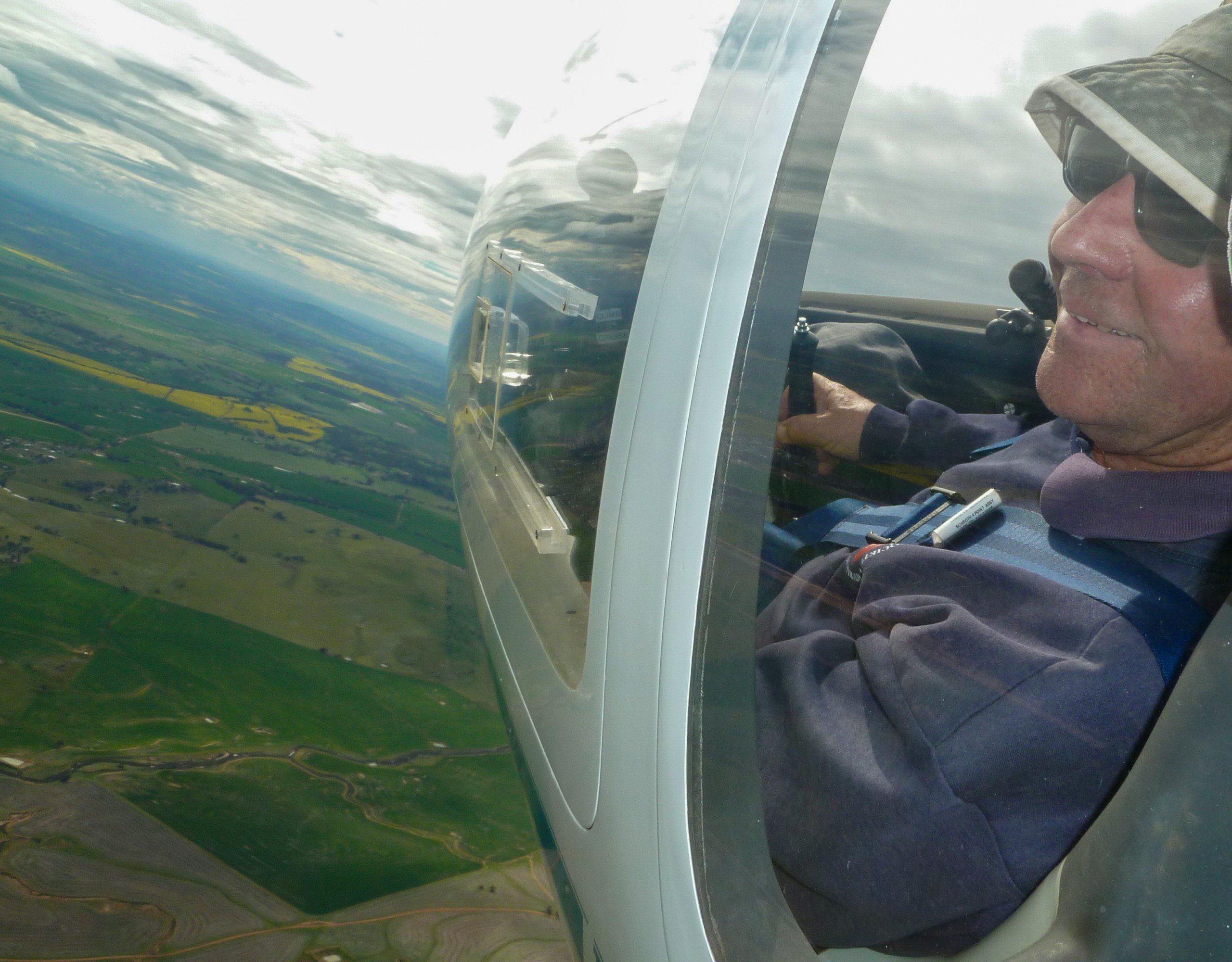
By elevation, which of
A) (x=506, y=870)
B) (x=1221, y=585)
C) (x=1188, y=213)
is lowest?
(x=506, y=870)

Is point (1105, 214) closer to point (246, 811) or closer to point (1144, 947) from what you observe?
point (1144, 947)

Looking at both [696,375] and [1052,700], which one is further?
[696,375]

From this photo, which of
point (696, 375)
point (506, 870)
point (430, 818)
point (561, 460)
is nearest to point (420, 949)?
point (506, 870)

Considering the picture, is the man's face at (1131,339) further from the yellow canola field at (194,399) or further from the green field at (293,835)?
the yellow canola field at (194,399)

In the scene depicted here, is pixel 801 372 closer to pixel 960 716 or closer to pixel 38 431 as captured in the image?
pixel 960 716

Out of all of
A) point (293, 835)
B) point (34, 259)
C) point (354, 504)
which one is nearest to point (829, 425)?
point (293, 835)
